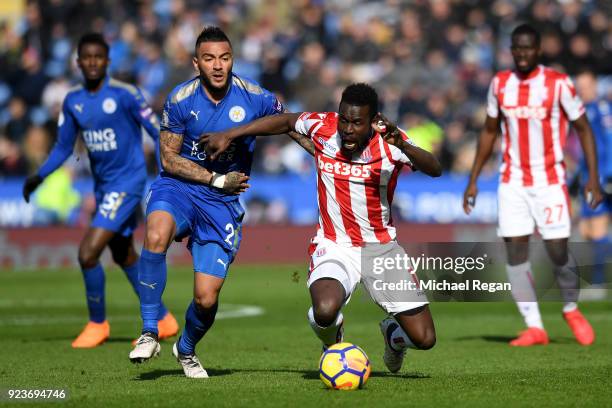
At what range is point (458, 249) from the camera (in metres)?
9.78

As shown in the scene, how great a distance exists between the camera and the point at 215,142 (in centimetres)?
796

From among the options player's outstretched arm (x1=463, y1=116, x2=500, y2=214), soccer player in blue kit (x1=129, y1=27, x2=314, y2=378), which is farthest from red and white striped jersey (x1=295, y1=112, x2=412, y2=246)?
player's outstretched arm (x1=463, y1=116, x2=500, y2=214)

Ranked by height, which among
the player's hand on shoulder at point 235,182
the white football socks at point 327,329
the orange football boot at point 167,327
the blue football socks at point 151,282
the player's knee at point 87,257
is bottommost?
the orange football boot at point 167,327

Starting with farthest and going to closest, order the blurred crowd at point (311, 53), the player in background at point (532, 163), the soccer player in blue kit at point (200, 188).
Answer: the blurred crowd at point (311, 53) < the player in background at point (532, 163) < the soccer player in blue kit at point (200, 188)

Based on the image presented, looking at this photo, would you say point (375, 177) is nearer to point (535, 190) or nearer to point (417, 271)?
point (417, 271)

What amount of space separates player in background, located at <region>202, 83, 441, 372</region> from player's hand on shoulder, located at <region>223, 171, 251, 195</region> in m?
0.20

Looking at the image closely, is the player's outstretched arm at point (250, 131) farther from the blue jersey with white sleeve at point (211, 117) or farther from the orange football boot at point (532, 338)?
the orange football boot at point (532, 338)

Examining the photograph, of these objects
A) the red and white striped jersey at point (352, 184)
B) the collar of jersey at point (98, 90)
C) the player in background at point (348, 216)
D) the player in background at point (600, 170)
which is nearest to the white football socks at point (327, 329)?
the player in background at point (348, 216)

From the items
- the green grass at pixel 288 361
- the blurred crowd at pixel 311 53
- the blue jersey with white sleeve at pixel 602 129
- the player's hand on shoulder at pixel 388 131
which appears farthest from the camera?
the blurred crowd at pixel 311 53

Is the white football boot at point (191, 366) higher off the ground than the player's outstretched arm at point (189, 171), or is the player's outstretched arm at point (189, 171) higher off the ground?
the player's outstretched arm at point (189, 171)

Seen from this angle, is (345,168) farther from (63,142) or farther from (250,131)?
(63,142)

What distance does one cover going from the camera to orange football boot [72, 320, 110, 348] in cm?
1083

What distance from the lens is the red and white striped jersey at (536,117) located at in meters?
11.0

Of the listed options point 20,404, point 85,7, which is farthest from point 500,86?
point 85,7
